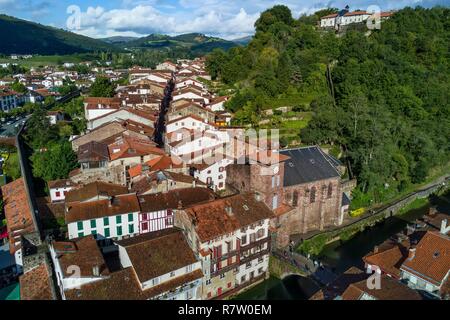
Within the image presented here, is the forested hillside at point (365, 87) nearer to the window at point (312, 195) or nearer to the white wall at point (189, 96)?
the white wall at point (189, 96)

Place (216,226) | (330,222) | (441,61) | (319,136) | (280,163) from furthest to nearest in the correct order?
(441,61) < (319,136) < (330,222) < (280,163) < (216,226)

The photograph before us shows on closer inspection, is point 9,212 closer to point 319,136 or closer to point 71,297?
point 71,297

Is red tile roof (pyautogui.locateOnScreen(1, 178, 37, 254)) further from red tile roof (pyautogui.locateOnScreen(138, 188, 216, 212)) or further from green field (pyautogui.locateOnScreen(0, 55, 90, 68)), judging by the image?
green field (pyautogui.locateOnScreen(0, 55, 90, 68))

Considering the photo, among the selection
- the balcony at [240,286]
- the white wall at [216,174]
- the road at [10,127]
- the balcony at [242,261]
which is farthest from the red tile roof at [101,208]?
the road at [10,127]

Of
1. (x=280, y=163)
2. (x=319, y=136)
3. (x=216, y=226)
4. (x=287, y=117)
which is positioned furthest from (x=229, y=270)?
(x=287, y=117)

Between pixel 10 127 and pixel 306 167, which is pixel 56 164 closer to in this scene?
pixel 306 167

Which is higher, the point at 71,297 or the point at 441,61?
the point at 441,61
